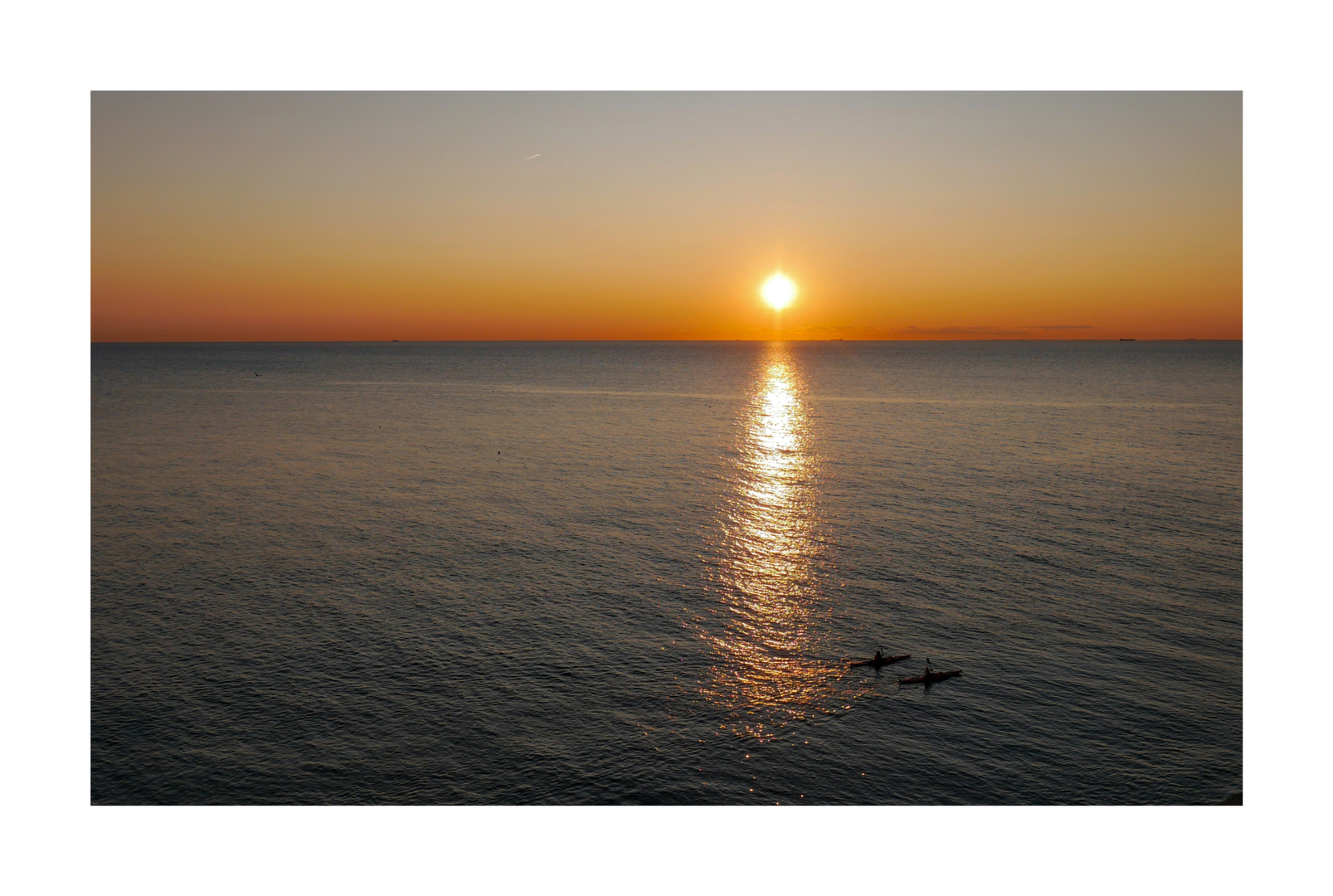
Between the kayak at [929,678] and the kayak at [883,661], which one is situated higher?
the kayak at [883,661]

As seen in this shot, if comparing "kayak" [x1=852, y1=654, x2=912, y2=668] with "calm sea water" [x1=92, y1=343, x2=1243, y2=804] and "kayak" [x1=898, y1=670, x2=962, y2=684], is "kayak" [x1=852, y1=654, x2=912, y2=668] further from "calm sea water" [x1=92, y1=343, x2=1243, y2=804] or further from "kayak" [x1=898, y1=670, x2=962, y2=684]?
"kayak" [x1=898, y1=670, x2=962, y2=684]

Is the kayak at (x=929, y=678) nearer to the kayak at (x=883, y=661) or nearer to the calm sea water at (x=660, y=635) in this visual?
the calm sea water at (x=660, y=635)

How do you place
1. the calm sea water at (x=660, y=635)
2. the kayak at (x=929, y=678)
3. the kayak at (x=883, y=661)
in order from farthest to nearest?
the kayak at (x=883, y=661) → the kayak at (x=929, y=678) → the calm sea water at (x=660, y=635)

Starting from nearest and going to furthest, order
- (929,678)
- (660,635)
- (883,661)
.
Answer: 1. (929,678)
2. (883,661)
3. (660,635)

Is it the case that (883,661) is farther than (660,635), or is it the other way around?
(660,635)

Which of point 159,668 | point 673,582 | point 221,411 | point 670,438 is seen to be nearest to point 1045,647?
point 673,582

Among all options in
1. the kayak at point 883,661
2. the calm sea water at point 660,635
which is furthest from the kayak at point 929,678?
the kayak at point 883,661

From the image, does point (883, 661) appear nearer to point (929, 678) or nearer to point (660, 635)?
point (929, 678)

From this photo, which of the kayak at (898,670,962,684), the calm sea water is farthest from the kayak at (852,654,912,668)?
the kayak at (898,670,962,684)

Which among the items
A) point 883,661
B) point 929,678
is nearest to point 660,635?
point 883,661
